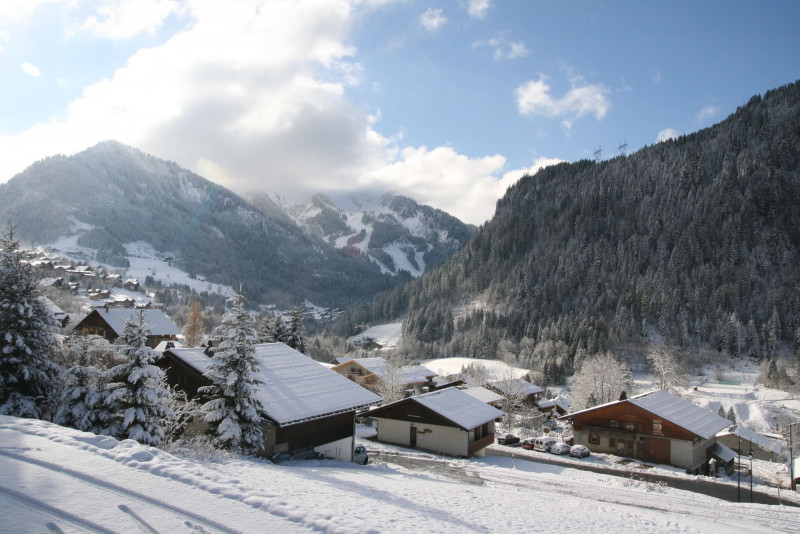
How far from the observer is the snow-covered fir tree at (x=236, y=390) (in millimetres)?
21562

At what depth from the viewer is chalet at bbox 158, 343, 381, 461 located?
25.5 m

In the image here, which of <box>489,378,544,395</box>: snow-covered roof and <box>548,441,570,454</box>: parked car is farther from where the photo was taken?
<box>489,378,544,395</box>: snow-covered roof

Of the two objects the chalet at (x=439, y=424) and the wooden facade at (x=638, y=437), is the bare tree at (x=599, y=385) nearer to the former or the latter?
the wooden facade at (x=638, y=437)

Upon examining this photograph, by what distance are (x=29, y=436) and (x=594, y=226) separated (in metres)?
202

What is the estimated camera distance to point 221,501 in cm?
1051

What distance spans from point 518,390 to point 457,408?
37508 mm

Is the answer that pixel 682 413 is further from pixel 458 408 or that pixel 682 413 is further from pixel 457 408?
pixel 457 408

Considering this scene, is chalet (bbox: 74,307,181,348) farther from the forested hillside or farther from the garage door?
the forested hillside

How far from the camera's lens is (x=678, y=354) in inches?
4968

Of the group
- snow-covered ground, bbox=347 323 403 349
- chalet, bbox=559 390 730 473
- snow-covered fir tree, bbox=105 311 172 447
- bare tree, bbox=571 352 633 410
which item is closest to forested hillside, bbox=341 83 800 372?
snow-covered ground, bbox=347 323 403 349

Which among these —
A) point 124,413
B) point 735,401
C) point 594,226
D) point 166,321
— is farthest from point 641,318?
point 124,413

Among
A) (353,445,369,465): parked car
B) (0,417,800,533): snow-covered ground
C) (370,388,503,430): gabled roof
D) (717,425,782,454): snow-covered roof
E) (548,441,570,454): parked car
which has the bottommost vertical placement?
(717,425,782,454): snow-covered roof

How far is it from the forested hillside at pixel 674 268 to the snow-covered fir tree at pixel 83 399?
116m

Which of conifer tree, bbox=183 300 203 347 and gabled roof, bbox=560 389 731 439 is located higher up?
conifer tree, bbox=183 300 203 347
